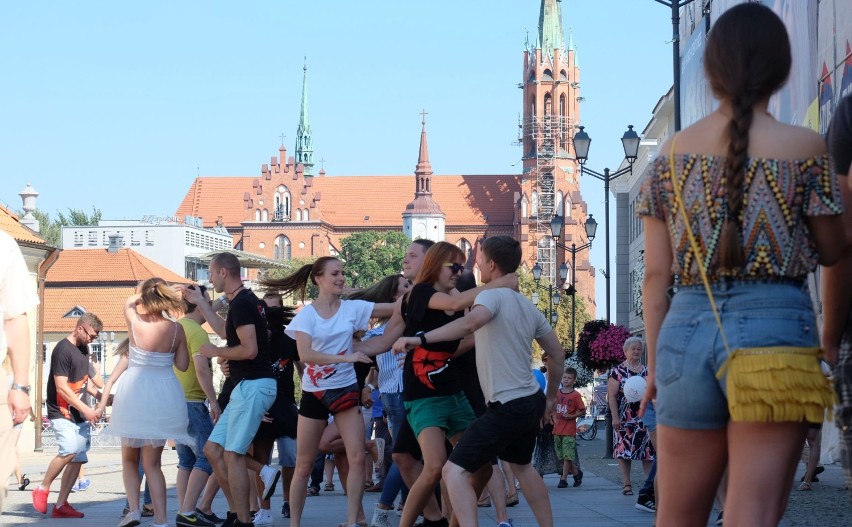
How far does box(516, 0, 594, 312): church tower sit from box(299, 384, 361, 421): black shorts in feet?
459

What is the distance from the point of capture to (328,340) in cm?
988

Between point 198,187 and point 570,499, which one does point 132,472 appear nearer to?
point 570,499

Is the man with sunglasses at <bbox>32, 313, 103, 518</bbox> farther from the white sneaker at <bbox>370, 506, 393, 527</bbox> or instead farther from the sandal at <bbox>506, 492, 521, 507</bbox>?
the sandal at <bbox>506, 492, 521, 507</bbox>

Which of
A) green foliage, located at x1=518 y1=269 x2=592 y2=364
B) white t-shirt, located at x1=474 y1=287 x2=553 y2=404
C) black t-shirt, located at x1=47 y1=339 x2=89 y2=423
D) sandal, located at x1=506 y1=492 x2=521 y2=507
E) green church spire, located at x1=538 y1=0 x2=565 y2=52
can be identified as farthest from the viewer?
green church spire, located at x1=538 y1=0 x2=565 y2=52

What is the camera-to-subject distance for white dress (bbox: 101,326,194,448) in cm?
1030

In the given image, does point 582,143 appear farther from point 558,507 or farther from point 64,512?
point 64,512

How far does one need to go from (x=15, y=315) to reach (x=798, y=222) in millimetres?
3006

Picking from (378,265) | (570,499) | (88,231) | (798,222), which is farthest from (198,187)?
(798,222)

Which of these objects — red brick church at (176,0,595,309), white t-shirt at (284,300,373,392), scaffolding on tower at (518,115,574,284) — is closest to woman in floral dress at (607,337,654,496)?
white t-shirt at (284,300,373,392)

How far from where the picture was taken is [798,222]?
4055mm

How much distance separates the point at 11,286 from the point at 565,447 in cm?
1379

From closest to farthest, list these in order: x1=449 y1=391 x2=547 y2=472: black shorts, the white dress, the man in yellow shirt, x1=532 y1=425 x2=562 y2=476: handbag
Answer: x1=449 y1=391 x2=547 y2=472: black shorts < the white dress < the man in yellow shirt < x1=532 y1=425 x2=562 y2=476: handbag

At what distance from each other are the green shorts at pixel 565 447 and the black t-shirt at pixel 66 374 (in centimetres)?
705

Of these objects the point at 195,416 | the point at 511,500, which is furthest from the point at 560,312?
the point at 195,416
